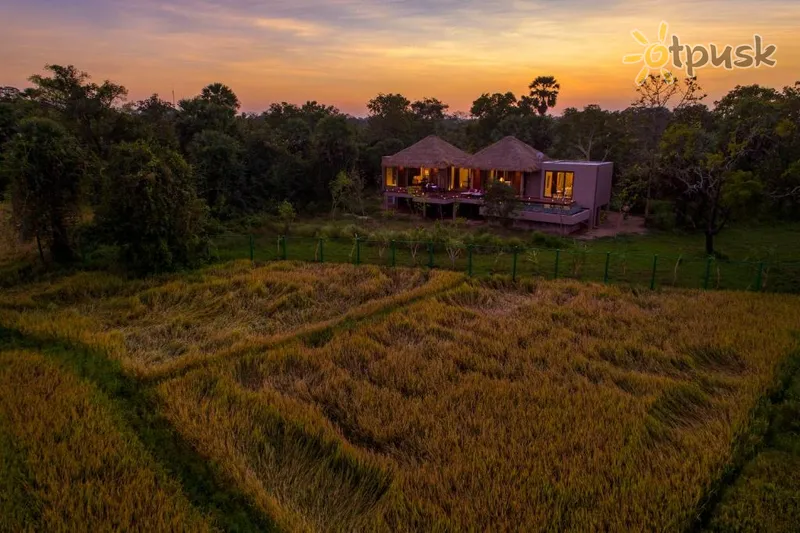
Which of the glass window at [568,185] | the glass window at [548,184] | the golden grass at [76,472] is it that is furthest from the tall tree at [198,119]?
the golden grass at [76,472]

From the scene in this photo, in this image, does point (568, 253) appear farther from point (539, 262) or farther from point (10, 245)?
point (10, 245)

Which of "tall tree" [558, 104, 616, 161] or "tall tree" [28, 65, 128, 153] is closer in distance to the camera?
"tall tree" [28, 65, 128, 153]

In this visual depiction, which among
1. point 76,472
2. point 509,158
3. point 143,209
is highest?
point 509,158

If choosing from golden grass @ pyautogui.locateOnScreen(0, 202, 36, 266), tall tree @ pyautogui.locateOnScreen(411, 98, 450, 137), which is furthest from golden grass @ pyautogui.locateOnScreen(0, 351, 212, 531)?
tall tree @ pyautogui.locateOnScreen(411, 98, 450, 137)

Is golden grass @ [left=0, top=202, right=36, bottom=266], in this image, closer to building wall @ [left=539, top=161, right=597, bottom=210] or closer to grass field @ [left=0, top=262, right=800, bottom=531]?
grass field @ [left=0, top=262, right=800, bottom=531]

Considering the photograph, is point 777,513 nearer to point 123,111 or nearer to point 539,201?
point 539,201

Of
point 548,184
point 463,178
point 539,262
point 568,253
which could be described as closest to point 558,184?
point 548,184
